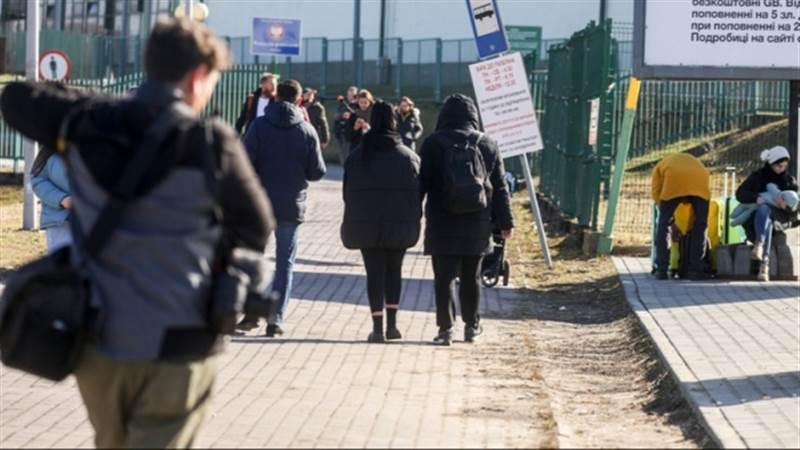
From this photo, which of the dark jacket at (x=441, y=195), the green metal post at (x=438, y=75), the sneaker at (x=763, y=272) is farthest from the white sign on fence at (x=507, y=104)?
the green metal post at (x=438, y=75)

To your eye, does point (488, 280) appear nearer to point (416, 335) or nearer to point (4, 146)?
point (416, 335)

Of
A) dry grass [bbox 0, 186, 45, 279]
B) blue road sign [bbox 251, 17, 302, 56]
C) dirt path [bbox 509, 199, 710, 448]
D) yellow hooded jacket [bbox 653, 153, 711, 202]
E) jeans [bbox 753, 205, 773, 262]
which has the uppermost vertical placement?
blue road sign [bbox 251, 17, 302, 56]

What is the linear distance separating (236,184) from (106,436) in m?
0.86

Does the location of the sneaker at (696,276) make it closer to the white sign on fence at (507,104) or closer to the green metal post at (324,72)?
the white sign on fence at (507,104)

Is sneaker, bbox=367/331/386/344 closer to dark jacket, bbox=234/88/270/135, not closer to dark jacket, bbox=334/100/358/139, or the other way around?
dark jacket, bbox=234/88/270/135

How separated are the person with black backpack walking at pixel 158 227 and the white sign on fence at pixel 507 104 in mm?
13514

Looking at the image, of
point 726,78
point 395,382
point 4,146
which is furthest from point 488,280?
point 4,146

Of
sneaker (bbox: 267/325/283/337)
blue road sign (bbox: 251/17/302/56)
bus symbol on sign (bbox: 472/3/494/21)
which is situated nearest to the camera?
sneaker (bbox: 267/325/283/337)

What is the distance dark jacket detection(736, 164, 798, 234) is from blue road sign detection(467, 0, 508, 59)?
10.5ft

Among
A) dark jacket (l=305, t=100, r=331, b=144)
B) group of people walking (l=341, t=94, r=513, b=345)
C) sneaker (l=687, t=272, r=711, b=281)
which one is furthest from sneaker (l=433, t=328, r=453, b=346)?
dark jacket (l=305, t=100, r=331, b=144)

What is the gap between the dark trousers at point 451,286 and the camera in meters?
12.6

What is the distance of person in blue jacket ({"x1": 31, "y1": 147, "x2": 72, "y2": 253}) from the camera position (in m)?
10.8

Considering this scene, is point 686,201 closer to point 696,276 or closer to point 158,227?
point 696,276

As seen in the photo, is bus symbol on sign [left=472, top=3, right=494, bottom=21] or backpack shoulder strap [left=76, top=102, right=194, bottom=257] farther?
bus symbol on sign [left=472, top=3, right=494, bottom=21]
